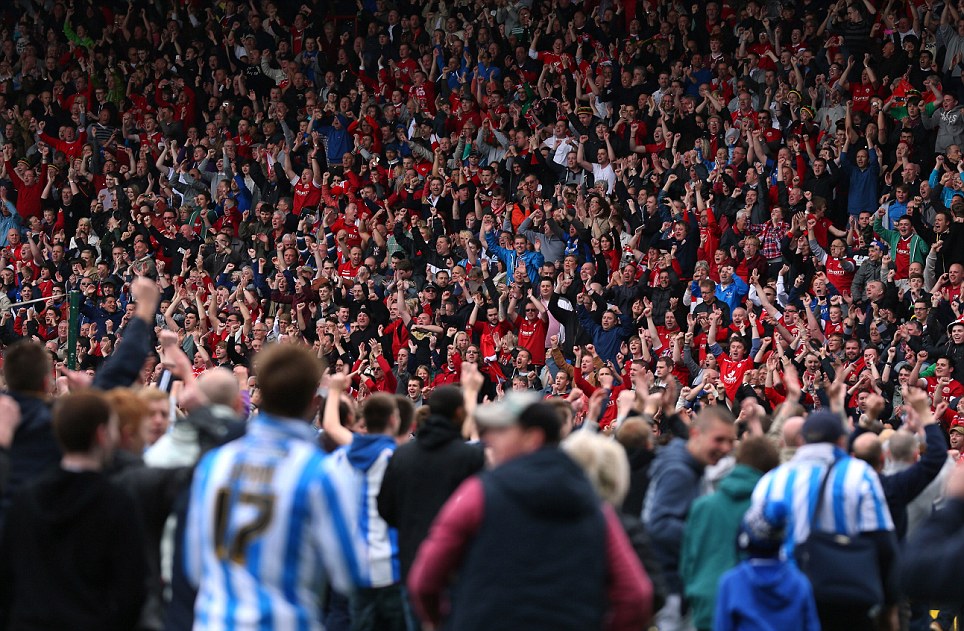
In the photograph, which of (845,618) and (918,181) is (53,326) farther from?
(845,618)

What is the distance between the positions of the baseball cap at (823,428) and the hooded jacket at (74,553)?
10.3ft

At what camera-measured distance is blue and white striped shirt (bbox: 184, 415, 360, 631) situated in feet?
13.5

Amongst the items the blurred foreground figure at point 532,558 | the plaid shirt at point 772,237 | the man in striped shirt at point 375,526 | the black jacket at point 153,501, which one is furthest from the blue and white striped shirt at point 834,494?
the plaid shirt at point 772,237

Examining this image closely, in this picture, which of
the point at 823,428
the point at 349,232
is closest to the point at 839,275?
the point at 349,232

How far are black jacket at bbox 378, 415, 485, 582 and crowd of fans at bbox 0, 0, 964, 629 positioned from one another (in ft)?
17.2

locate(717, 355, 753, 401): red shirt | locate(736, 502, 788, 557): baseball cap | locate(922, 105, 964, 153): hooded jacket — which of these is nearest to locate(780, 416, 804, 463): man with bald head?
locate(736, 502, 788, 557): baseball cap

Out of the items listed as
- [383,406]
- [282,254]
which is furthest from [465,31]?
[383,406]

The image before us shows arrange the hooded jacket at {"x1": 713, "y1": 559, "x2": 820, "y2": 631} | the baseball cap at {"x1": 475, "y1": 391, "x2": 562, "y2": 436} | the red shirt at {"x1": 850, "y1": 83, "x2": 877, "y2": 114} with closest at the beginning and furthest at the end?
1. the baseball cap at {"x1": 475, "y1": 391, "x2": 562, "y2": 436}
2. the hooded jacket at {"x1": 713, "y1": 559, "x2": 820, "y2": 631}
3. the red shirt at {"x1": 850, "y1": 83, "x2": 877, "y2": 114}

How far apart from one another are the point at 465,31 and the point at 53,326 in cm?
815

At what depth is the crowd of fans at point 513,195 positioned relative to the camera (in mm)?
15984

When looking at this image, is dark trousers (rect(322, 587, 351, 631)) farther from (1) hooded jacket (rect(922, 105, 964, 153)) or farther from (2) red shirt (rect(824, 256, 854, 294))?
(1) hooded jacket (rect(922, 105, 964, 153))

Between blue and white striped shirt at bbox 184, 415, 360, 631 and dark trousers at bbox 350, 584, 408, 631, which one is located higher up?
blue and white striped shirt at bbox 184, 415, 360, 631

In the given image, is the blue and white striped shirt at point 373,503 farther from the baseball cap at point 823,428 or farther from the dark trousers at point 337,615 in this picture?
the baseball cap at point 823,428

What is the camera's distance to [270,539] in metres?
4.13
